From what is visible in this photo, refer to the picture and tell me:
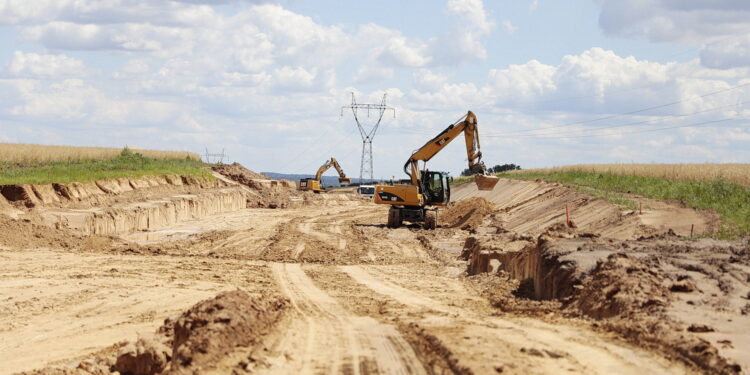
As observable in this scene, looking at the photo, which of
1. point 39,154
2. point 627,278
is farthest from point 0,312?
point 39,154

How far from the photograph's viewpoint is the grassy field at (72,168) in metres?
29.2

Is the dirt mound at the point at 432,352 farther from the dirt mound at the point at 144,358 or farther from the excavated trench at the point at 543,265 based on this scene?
the excavated trench at the point at 543,265

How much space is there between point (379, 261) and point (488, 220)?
13905 millimetres

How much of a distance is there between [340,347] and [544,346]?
85.7 inches

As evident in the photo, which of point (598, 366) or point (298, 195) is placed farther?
point (298, 195)

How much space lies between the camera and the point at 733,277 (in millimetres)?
12289


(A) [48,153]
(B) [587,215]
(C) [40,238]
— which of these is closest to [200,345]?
(C) [40,238]

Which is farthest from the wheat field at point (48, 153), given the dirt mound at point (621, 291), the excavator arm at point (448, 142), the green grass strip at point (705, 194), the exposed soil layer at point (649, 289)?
the dirt mound at point (621, 291)

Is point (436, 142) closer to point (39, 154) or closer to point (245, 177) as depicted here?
point (39, 154)

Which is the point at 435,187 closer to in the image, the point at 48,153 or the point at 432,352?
the point at 432,352

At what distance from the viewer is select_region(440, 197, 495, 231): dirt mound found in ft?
115

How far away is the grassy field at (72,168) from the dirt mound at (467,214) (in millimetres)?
14818

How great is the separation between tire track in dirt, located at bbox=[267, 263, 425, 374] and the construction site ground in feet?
0.11

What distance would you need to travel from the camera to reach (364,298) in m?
14.3
